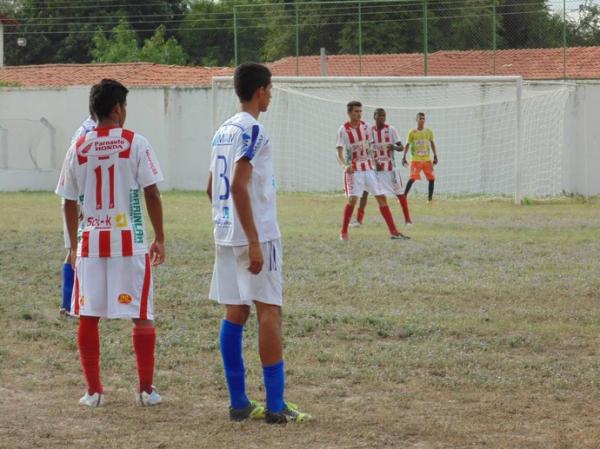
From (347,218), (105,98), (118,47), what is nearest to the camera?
(105,98)

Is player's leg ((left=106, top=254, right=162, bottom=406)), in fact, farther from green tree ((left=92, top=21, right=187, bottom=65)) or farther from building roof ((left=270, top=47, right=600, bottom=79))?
green tree ((left=92, top=21, right=187, bottom=65))

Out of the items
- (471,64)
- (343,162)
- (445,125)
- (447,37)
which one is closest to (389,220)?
(343,162)

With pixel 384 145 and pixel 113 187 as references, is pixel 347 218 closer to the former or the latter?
pixel 384 145

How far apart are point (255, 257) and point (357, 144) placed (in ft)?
36.9

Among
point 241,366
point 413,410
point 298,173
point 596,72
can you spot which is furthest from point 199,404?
point 596,72

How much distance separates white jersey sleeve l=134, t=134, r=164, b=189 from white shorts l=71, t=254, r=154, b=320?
1.35ft

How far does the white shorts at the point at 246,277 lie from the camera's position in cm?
621

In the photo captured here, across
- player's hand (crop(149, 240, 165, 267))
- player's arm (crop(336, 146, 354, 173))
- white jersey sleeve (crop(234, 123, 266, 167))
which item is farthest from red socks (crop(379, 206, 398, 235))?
white jersey sleeve (crop(234, 123, 266, 167))

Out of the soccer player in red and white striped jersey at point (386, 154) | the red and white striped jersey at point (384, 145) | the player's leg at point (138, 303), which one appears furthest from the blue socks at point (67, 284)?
the red and white striped jersey at point (384, 145)

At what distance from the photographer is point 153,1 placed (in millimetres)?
62500

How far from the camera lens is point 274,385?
248 inches

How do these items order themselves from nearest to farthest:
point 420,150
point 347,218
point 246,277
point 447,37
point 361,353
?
1. point 246,277
2. point 361,353
3. point 347,218
4. point 420,150
5. point 447,37

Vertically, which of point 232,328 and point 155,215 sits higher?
point 155,215

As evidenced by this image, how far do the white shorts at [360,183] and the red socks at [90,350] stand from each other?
1066 cm
